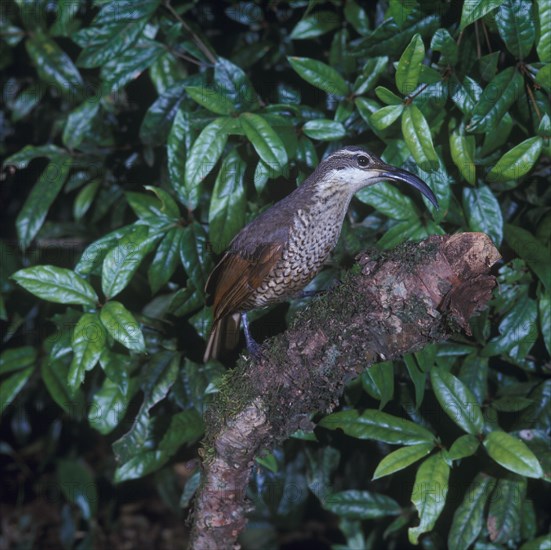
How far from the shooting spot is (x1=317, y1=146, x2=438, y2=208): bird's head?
2.50 m

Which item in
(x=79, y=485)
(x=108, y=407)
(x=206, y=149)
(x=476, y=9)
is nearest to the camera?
(x=476, y=9)

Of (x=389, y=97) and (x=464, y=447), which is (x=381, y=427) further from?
(x=389, y=97)

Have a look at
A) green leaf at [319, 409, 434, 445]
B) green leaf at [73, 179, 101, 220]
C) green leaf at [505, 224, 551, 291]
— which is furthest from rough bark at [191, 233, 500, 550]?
green leaf at [73, 179, 101, 220]

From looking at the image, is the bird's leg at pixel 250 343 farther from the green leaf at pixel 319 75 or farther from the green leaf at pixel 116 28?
the green leaf at pixel 116 28

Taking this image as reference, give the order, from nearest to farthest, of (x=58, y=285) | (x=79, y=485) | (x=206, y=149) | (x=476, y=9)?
(x=476, y=9), (x=206, y=149), (x=58, y=285), (x=79, y=485)

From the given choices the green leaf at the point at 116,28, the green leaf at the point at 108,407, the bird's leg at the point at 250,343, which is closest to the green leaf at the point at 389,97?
the bird's leg at the point at 250,343

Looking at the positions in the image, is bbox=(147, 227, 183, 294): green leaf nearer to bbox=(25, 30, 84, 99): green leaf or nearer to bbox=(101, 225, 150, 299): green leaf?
bbox=(101, 225, 150, 299): green leaf

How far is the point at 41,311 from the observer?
11.0ft

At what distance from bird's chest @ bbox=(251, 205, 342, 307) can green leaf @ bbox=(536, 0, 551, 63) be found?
0.85m

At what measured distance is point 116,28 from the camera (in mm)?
2797

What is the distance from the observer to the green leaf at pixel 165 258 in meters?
2.66

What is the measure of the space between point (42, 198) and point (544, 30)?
209 cm

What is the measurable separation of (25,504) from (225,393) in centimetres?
274

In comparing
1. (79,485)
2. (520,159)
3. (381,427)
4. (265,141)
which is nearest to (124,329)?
(265,141)
